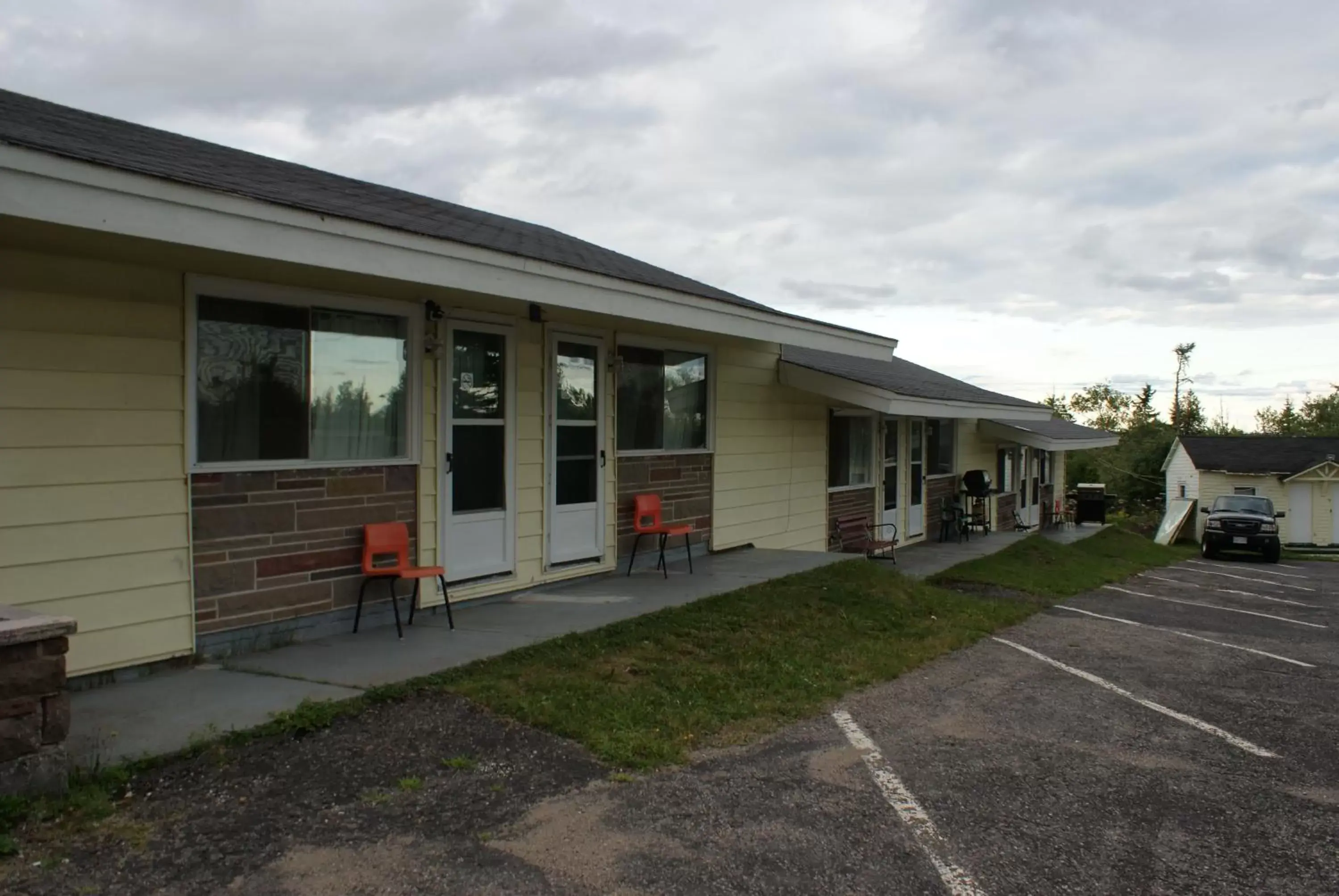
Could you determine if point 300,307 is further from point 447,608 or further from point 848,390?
point 848,390

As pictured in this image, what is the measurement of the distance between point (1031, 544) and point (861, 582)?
8358 millimetres

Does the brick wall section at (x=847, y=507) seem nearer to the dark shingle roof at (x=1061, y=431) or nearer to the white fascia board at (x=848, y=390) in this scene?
the white fascia board at (x=848, y=390)

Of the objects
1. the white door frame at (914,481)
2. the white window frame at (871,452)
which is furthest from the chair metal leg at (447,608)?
the white door frame at (914,481)

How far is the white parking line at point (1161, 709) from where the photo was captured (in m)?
5.14

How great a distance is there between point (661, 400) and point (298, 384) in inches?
165

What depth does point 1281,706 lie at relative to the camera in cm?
617

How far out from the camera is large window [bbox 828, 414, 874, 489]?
43.6 feet

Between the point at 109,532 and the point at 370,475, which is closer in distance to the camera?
the point at 109,532

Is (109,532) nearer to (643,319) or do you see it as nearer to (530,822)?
(530,822)

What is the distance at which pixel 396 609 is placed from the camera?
6.20 metres

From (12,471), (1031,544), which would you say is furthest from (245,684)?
(1031,544)

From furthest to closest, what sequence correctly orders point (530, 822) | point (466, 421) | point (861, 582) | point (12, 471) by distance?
1. point (861, 582)
2. point (466, 421)
3. point (12, 471)
4. point (530, 822)

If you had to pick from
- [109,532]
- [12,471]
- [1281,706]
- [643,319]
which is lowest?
[1281,706]

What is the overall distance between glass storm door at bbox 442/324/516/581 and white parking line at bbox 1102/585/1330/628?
339 inches
